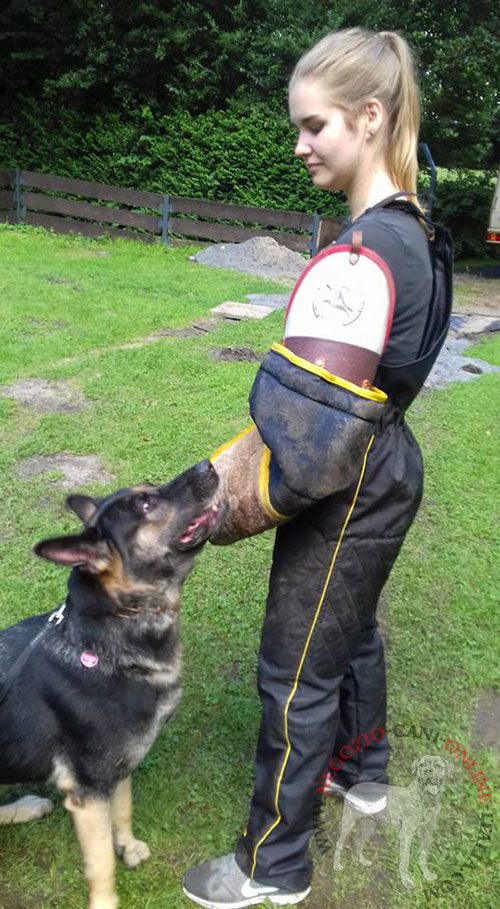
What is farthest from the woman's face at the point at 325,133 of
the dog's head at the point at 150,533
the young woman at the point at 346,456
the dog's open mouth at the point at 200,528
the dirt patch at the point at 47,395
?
the dirt patch at the point at 47,395

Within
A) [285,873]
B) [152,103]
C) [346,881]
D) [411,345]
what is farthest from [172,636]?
[152,103]

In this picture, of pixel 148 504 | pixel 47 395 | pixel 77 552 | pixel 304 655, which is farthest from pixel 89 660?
pixel 47 395

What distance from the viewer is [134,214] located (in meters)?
16.0

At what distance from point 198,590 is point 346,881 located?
176 centimetres

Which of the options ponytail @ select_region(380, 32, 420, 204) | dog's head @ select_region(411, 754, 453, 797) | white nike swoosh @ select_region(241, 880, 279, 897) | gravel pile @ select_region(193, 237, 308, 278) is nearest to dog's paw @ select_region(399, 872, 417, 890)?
dog's head @ select_region(411, 754, 453, 797)

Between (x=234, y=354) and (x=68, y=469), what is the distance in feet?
10.9

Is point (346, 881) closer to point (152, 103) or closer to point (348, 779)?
point (348, 779)

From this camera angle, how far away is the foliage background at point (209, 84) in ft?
54.1

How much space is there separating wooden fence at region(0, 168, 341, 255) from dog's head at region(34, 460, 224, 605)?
1341 cm

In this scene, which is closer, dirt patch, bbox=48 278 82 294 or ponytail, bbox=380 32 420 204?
ponytail, bbox=380 32 420 204

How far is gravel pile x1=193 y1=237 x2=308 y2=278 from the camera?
44.6 ft

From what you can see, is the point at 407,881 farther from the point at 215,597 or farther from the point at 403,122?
the point at 403,122

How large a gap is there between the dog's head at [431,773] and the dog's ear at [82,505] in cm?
174

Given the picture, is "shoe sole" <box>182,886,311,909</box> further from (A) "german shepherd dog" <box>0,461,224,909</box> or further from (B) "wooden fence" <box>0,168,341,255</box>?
(B) "wooden fence" <box>0,168,341,255</box>
